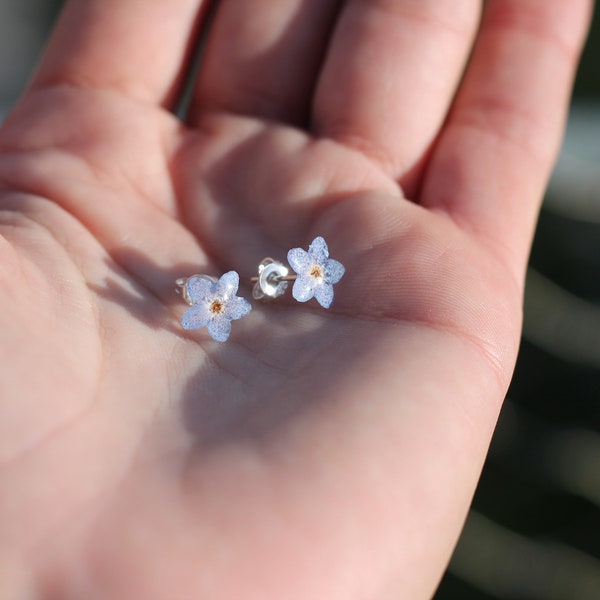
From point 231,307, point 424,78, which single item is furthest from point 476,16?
point 231,307

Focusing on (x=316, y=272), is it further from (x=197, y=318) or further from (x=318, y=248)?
(x=197, y=318)

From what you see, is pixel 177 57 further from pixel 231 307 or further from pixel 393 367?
pixel 393 367

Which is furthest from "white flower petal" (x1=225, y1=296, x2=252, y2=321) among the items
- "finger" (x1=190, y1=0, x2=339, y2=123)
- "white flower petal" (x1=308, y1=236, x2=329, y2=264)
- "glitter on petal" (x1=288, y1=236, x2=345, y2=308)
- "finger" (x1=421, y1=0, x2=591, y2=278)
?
"finger" (x1=190, y1=0, x2=339, y2=123)

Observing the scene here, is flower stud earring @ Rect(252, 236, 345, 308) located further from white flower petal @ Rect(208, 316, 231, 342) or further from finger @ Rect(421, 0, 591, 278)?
finger @ Rect(421, 0, 591, 278)

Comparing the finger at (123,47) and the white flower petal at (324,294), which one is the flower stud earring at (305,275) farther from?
the finger at (123,47)

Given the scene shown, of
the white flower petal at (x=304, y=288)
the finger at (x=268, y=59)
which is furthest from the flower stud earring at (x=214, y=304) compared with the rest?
the finger at (x=268, y=59)

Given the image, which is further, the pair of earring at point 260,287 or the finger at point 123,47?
the finger at point 123,47

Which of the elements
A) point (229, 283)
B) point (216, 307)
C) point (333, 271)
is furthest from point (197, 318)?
point (333, 271)

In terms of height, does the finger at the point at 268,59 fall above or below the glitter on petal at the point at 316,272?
above
